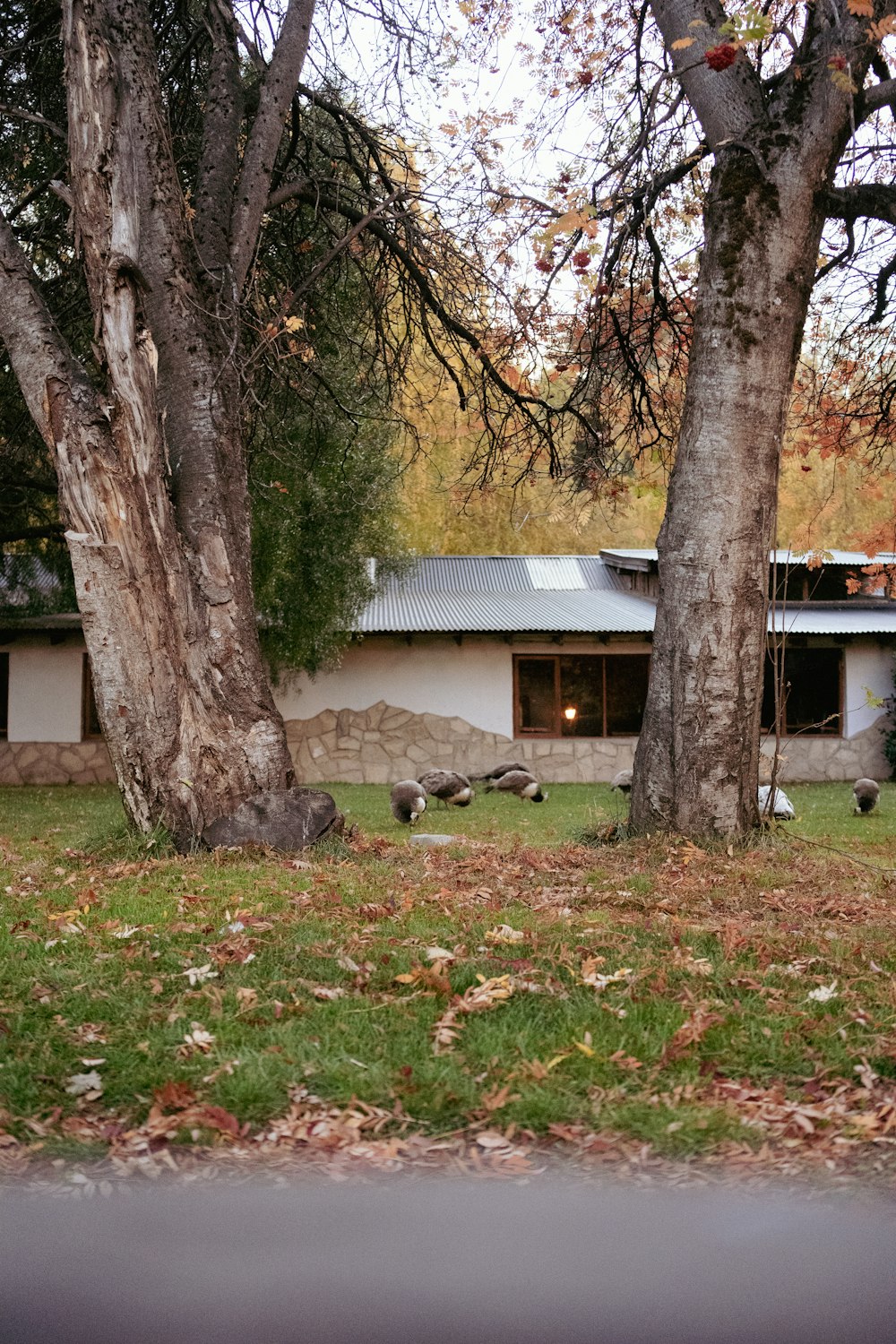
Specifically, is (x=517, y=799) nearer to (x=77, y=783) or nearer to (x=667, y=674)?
(x=77, y=783)

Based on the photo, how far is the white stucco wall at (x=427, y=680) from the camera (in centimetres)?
2147

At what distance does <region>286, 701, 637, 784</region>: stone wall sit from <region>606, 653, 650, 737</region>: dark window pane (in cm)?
53

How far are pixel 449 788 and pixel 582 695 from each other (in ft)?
21.9

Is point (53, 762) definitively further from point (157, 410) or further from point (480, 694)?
point (157, 410)

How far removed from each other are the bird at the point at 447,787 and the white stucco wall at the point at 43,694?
28.5 ft

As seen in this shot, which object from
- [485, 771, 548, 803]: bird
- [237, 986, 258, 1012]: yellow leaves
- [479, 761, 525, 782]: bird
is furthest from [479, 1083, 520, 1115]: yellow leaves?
[479, 761, 525, 782]: bird

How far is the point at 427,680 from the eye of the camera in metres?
21.7

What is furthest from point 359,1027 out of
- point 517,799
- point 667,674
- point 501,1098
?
point 517,799

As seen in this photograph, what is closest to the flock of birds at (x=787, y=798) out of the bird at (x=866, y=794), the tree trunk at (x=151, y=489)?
the bird at (x=866, y=794)

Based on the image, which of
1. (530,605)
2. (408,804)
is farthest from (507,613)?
(408,804)

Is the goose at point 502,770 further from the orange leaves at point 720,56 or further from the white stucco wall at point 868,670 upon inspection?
the orange leaves at point 720,56

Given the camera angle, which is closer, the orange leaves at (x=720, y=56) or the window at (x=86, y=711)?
the orange leaves at (x=720, y=56)

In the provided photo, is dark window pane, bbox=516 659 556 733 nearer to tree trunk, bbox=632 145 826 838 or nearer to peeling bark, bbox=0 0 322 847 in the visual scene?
tree trunk, bbox=632 145 826 838

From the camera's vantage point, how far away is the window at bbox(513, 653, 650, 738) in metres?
22.0
